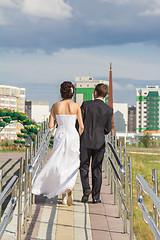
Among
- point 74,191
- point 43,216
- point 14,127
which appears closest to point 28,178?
point 43,216

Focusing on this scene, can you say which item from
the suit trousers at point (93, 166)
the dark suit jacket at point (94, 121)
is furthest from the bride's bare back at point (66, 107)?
the suit trousers at point (93, 166)

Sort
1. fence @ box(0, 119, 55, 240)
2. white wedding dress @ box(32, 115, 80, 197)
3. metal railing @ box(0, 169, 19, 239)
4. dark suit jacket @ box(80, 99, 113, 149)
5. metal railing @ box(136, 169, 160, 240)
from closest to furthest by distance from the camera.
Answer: metal railing @ box(136, 169, 160, 240) → metal railing @ box(0, 169, 19, 239) → fence @ box(0, 119, 55, 240) → white wedding dress @ box(32, 115, 80, 197) → dark suit jacket @ box(80, 99, 113, 149)

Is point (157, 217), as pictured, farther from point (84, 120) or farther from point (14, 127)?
point (14, 127)

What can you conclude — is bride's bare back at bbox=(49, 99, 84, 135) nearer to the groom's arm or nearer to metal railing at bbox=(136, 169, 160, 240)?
the groom's arm

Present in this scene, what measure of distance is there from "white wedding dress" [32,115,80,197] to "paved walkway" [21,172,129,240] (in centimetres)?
31

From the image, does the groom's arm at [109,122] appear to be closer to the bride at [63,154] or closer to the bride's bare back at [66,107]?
the bride at [63,154]

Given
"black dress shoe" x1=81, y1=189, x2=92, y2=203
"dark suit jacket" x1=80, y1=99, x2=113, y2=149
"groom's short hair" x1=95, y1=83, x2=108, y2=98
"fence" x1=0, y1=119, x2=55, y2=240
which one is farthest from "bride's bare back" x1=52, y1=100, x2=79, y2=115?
"black dress shoe" x1=81, y1=189, x2=92, y2=203

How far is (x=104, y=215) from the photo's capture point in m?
5.97

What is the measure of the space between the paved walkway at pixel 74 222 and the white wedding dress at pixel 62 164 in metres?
0.31

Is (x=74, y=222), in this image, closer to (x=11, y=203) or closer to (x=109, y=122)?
(x=109, y=122)

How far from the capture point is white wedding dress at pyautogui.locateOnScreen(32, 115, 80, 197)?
240 inches

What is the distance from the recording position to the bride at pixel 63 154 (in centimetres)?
610

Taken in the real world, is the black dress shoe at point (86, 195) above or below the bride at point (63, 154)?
below

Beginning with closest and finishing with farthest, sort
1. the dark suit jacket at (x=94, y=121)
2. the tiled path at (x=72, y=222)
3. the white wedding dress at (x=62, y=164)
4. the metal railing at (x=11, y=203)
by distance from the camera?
the metal railing at (x=11, y=203), the tiled path at (x=72, y=222), the white wedding dress at (x=62, y=164), the dark suit jacket at (x=94, y=121)
